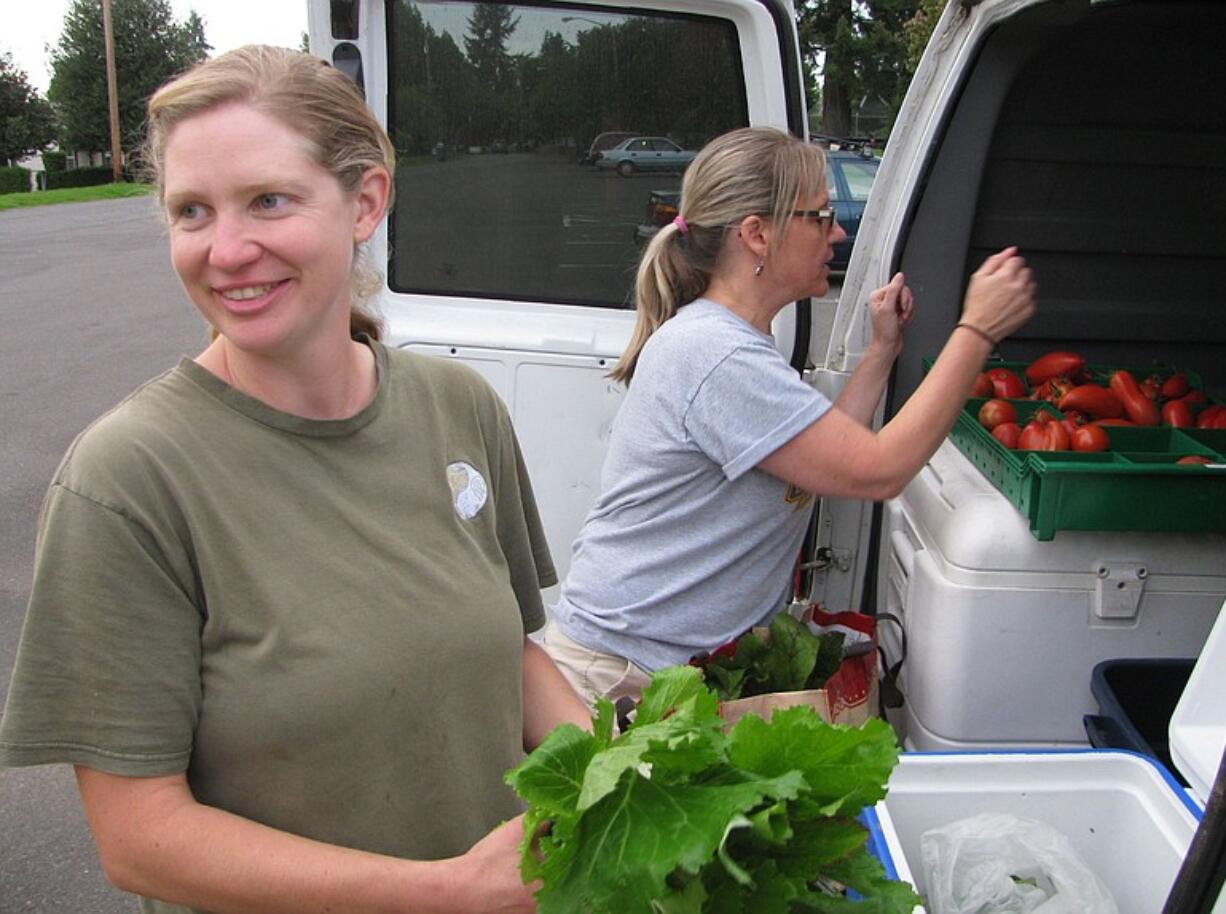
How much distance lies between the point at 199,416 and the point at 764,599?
145 cm

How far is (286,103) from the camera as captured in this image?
138 centimetres

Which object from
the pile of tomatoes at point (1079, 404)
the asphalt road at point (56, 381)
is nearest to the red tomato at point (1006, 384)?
the pile of tomatoes at point (1079, 404)

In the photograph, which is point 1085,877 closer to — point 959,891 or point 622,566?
point 959,891

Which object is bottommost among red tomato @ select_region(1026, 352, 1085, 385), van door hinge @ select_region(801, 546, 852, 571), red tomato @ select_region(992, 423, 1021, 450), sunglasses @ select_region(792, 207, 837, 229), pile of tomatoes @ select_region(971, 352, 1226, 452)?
van door hinge @ select_region(801, 546, 852, 571)

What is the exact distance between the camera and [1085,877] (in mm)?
1603

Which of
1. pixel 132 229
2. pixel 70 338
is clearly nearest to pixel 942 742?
pixel 70 338

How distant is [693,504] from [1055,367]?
1.29 m

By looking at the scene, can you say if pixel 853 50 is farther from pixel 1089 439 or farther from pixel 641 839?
pixel 641 839

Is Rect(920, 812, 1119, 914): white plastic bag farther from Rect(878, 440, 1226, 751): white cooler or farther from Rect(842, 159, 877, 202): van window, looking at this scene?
Rect(842, 159, 877, 202): van window

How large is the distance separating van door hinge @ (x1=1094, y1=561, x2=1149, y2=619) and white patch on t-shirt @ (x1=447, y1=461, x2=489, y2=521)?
4.24ft

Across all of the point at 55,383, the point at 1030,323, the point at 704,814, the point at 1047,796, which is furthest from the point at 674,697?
the point at 55,383

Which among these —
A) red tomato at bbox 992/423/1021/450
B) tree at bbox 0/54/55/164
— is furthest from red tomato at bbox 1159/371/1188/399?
tree at bbox 0/54/55/164

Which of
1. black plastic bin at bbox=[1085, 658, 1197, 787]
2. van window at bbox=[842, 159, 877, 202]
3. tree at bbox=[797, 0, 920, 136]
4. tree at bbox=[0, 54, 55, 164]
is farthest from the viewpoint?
tree at bbox=[0, 54, 55, 164]

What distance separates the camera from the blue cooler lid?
4.62 feet
